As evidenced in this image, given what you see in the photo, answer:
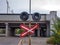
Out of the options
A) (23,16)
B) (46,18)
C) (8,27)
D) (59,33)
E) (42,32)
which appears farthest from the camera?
(42,32)

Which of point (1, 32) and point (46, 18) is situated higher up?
point (46, 18)

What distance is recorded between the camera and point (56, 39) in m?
26.5

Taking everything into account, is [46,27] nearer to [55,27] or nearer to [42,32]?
[42,32]

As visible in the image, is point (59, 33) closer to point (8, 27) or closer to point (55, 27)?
point (55, 27)

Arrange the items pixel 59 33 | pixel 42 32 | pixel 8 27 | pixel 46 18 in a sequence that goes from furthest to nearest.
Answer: pixel 42 32, pixel 8 27, pixel 46 18, pixel 59 33

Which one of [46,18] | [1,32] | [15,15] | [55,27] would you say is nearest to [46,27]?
[46,18]

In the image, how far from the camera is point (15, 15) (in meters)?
62.4

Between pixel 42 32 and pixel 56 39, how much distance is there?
46.1 metres

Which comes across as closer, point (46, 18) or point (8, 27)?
point (46, 18)

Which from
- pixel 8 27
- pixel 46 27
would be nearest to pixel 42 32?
pixel 46 27

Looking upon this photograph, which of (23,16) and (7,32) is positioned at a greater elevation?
(23,16)

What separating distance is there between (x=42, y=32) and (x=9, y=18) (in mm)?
14048

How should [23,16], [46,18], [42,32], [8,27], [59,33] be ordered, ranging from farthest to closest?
[42,32], [8,27], [46,18], [59,33], [23,16]

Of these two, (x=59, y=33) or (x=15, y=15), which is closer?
(x=59, y=33)
